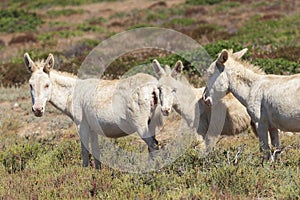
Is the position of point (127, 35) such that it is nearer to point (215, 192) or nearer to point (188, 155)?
point (188, 155)

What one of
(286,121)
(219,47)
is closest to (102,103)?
A: (286,121)

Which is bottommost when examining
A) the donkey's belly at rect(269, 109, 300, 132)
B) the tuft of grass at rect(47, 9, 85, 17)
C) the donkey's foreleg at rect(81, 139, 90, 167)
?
the tuft of grass at rect(47, 9, 85, 17)

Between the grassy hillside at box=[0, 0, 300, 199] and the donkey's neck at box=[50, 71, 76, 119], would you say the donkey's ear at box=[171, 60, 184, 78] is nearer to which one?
the grassy hillside at box=[0, 0, 300, 199]

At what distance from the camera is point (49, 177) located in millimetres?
6164

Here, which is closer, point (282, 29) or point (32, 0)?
point (282, 29)

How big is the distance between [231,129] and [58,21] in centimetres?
3092

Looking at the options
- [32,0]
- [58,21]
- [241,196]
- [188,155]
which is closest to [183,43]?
[188,155]

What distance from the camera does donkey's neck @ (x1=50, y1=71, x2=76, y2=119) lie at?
24.9 ft

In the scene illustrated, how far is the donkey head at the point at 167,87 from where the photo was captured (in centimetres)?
713

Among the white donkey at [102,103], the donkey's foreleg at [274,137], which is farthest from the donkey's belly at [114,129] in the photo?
the donkey's foreleg at [274,137]

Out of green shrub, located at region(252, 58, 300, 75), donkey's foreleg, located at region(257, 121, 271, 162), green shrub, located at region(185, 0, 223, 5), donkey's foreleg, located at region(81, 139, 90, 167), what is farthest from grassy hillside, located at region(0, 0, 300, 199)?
green shrub, located at region(185, 0, 223, 5)

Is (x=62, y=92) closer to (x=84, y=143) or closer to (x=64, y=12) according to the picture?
(x=84, y=143)

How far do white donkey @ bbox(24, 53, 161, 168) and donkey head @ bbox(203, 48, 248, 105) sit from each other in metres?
0.82

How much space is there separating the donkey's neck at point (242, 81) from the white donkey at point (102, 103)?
3.80 feet
